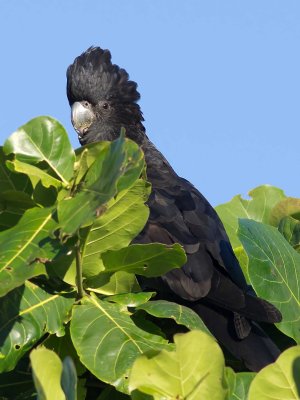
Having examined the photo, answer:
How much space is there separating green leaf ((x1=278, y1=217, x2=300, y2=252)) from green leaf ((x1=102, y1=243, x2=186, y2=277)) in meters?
0.52

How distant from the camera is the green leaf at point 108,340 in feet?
5.48

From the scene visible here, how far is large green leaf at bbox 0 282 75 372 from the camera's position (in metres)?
1.68

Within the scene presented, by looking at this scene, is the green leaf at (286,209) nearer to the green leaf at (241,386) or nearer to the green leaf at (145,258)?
the green leaf at (145,258)

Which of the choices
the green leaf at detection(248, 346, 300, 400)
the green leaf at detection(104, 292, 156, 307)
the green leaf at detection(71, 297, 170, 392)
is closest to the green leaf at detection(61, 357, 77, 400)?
the green leaf at detection(248, 346, 300, 400)

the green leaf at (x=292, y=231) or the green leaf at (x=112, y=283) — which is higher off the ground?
the green leaf at (x=292, y=231)

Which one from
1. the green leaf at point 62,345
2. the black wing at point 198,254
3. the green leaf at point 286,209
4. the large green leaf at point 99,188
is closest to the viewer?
the large green leaf at point 99,188

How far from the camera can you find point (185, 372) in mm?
1115

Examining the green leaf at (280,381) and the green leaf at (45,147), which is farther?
the green leaf at (45,147)

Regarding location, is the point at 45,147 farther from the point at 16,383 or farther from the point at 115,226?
the point at 16,383

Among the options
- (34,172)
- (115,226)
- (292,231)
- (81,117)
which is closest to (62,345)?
(115,226)

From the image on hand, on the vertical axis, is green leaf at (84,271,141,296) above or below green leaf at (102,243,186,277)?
below

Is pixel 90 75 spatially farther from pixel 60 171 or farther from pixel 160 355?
pixel 160 355

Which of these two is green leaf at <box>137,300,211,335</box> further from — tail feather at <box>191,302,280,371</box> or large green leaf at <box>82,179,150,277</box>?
tail feather at <box>191,302,280,371</box>

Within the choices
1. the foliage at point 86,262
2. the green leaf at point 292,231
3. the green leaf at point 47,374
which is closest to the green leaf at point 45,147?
the foliage at point 86,262
